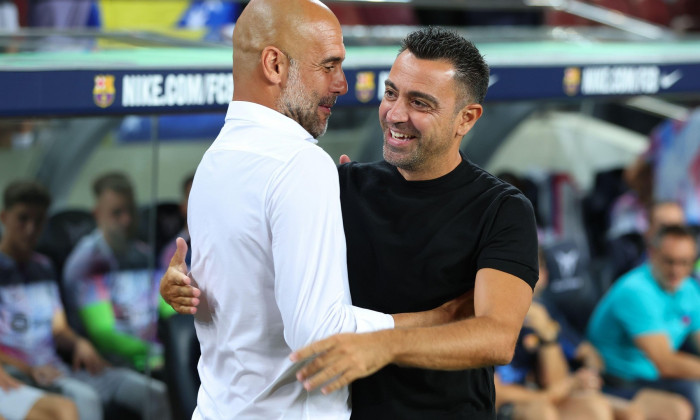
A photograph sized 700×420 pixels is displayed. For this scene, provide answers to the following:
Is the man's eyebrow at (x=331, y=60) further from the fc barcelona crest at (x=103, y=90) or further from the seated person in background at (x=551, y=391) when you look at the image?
the seated person in background at (x=551, y=391)

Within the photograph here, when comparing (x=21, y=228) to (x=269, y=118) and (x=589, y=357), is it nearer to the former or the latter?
(x=269, y=118)

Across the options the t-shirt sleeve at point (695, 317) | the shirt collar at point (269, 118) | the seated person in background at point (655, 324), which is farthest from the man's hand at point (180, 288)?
the t-shirt sleeve at point (695, 317)

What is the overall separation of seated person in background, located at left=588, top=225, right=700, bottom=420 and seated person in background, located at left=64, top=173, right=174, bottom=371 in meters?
2.10

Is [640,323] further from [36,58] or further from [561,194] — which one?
[36,58]

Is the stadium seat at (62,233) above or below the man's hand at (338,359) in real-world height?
below

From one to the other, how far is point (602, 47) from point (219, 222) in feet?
11.0

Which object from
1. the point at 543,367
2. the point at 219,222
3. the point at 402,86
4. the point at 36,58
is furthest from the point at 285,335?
the point at 543,367

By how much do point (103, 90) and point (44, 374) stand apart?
1.30 m

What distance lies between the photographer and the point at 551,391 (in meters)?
4.49

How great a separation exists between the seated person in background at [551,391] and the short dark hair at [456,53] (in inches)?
94.6

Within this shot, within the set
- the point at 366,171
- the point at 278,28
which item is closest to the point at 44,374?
the point at 366,171

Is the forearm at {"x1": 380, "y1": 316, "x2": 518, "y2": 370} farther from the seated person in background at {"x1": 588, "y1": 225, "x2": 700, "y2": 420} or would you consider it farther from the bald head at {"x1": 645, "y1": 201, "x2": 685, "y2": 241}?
the bald head at {"x1": 645, "y1": 201, "x2": 685, "y2": 241}

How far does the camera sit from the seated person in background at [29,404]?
3656mm

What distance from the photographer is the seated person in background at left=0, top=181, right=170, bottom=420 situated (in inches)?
149
